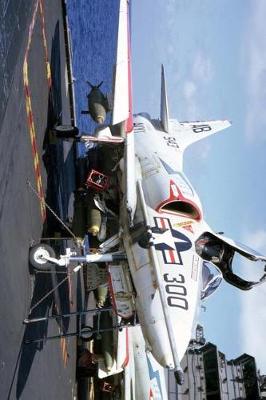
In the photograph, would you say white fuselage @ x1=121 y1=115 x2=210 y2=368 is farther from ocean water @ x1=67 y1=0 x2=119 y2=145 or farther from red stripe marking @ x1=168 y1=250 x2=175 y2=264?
ocean water @ x1=67 y1=0 x2=119 y2=145

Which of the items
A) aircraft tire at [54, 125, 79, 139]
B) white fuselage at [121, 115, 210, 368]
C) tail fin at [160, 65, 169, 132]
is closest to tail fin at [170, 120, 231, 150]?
tail fin at [160, 65, 169, 132]

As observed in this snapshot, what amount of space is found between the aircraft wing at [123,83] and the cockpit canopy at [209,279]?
4.16 m

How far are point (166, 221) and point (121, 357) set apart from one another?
6873mm

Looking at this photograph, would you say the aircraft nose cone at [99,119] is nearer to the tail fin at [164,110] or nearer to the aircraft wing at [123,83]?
the aircraft wing at [123,83]

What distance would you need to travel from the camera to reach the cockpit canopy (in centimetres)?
1265

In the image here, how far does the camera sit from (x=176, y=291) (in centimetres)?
1159

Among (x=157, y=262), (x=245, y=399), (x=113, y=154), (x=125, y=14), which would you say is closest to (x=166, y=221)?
(x=157, y=262)

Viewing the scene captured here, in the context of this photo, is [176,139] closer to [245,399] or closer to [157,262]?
[157,262]

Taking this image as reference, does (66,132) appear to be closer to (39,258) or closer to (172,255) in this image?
(39,258)

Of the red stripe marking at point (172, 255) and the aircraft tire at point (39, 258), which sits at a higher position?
the aircraft tire at point (39, 258)

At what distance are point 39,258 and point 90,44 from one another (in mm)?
29547

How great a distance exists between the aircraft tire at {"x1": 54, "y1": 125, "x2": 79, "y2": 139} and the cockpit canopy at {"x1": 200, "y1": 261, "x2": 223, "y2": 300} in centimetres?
520

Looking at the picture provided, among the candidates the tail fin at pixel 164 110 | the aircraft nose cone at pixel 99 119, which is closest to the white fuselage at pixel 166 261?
the aircraft nose cone at pixel 99 119

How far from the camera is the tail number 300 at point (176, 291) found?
447 inches
